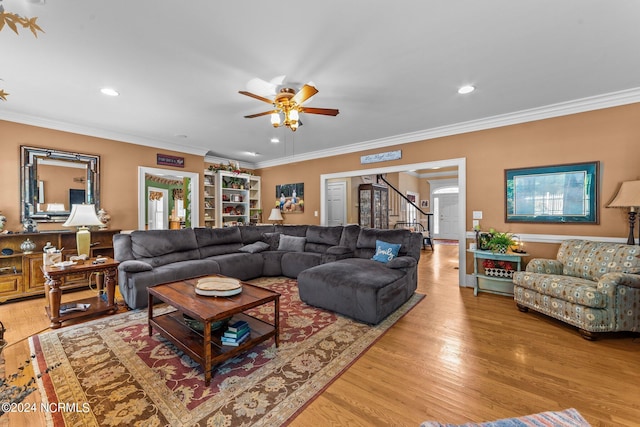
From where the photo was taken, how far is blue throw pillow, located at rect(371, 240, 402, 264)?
3981 mm

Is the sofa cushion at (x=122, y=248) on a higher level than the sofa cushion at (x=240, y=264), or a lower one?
higher

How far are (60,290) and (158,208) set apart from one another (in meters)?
4.36

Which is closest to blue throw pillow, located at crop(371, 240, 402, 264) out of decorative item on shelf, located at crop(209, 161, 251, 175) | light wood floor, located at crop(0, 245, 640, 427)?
light wood floor, located at crop(0, 245, 640, 427)

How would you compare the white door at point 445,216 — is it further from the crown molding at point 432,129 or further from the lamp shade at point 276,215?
the lamp shade at point 276,215

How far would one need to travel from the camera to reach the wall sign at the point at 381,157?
509 centimetres

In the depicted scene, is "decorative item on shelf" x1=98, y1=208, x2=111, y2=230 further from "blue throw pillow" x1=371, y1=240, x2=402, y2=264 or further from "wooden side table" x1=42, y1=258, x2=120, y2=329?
"blue throw pillow" x1=371, y1=240, x2=402, y2=264

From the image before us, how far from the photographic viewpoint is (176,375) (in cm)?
206

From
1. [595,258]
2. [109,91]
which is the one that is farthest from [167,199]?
[595,258]

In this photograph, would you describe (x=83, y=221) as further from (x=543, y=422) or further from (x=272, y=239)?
(x=543, y=422)

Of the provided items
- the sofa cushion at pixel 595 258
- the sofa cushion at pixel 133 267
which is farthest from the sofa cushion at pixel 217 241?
the sofa cushion at pixel 595 258

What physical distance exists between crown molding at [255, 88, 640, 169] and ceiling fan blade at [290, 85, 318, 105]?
2772mm

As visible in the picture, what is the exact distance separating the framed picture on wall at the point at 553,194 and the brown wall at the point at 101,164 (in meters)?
5.99

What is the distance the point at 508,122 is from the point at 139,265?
537 centimetres

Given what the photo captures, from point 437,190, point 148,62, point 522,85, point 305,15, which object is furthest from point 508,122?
point 437,190
